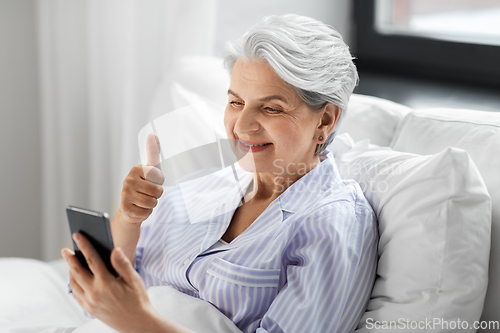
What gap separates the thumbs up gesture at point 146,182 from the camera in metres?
1.03

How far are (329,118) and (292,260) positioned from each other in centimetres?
34

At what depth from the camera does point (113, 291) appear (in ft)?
2.50

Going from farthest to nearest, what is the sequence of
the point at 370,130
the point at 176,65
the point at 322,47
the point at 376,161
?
the point at 176,65, the point at 370,130, the point at 376,161, the point at 322,47

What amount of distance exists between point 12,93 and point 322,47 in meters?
1.49

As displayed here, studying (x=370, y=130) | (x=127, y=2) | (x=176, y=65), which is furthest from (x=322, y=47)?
(x=127, y=2)

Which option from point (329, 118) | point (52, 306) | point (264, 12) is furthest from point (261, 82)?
point (264, 12)

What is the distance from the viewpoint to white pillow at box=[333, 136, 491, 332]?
34.6 inches

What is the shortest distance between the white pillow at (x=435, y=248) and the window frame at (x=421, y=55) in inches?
43.9

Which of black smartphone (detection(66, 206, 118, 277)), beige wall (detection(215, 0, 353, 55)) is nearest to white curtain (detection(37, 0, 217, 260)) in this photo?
beige wall (detection(215, 0, 353, 55))

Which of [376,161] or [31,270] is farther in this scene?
[31,270]

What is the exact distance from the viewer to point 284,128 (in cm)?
105

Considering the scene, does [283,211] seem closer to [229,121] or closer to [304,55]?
[229,121]

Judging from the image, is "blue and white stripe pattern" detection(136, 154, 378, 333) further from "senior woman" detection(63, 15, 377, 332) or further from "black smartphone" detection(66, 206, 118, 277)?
"black smartphone" detection(66, 206, 118, 277)

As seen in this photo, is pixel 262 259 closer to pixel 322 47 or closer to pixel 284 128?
pixel 284 128
